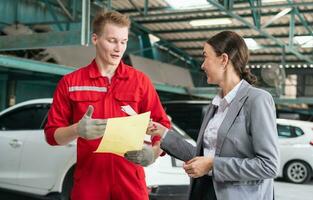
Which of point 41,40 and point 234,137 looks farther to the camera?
point 41,40

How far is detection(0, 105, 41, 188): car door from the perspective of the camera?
19.4 feet

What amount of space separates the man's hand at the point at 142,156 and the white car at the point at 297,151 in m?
9.71

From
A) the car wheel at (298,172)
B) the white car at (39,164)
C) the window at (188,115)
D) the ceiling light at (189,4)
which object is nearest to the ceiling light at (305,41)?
the ceiling light at (189,4)

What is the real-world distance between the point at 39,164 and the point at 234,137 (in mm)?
4184

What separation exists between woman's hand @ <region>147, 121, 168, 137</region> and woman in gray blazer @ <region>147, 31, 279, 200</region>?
241 mm

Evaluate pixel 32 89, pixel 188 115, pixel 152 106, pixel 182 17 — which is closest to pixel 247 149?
pixel 152 106

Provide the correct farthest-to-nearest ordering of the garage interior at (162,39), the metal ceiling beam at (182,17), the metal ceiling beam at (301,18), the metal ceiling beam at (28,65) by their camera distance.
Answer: the metal ceiling beam at (182,17) → the metal ceiling beam at (301,18) → the garage interior at (162,39) → the metal ceiling beam at (28,65)

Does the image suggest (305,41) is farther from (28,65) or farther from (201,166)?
(201,166)

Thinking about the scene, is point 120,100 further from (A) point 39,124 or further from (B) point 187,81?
(B) point 187,81

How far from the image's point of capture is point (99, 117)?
229cm

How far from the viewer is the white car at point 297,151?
1134cm

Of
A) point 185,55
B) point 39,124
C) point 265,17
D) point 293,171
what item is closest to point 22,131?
point 39,124

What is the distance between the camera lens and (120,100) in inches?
91.1

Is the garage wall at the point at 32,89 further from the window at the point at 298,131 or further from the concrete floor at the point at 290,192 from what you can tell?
the window at the point at 298,131
